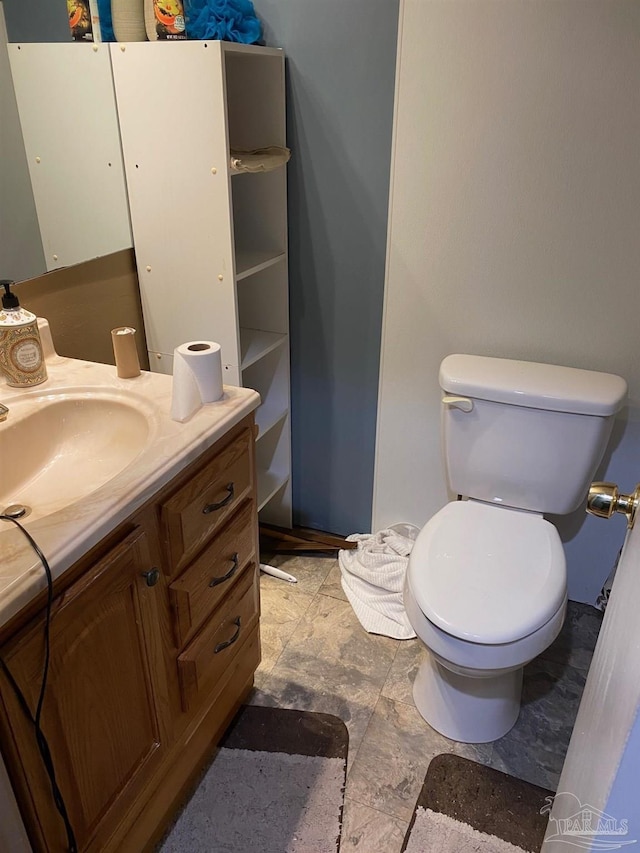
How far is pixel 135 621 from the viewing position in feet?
3.53

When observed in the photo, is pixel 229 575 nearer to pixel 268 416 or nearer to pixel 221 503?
pixel 221 503

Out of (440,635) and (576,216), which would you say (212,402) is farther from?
(576,216)

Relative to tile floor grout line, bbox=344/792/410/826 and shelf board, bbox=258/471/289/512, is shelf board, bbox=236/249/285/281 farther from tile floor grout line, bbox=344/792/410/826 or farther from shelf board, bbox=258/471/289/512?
tile floor grout line, bbox=344/792/410/826

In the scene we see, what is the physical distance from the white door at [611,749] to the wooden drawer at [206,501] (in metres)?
0.70

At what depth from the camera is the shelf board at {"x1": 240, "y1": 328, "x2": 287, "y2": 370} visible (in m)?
1.83

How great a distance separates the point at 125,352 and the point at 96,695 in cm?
66

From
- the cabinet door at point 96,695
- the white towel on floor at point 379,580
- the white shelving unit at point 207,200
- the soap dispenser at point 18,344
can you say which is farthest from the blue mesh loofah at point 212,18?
the white towel on floor at point 379,580

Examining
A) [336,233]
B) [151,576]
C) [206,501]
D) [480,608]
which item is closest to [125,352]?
[206,501]

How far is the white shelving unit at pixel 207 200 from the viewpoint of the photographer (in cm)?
150

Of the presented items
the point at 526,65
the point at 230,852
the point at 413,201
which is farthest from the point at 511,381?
the point at 230,852

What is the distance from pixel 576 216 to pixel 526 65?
366 mm

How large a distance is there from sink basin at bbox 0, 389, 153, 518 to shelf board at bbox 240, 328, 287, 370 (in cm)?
56

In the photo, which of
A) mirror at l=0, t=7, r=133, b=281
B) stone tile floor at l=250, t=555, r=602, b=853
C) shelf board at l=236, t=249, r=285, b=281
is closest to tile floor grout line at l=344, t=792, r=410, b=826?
stone tile floor at l=250, t=555, r=602, b=853

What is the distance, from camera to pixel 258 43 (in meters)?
1.65
